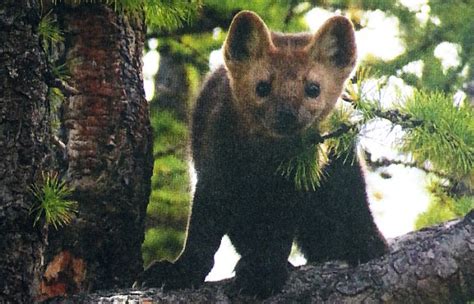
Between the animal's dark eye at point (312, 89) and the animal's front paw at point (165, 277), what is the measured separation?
96 centimetres

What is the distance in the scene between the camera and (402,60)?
4531mm

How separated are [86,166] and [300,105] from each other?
945 millimetres

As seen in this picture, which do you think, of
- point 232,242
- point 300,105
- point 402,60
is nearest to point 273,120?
point 300,105

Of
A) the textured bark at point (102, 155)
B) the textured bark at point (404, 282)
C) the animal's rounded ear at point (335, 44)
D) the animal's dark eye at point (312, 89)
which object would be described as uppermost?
the animal's rounded ear at point (335, 44)

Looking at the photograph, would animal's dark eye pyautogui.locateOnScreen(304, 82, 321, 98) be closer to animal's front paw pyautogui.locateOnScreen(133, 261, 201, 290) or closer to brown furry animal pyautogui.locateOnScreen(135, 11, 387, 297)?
brown furry animal pyautogui.locateOnScreen(135, 11, 387, 297)

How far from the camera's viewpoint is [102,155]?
3.42 metres

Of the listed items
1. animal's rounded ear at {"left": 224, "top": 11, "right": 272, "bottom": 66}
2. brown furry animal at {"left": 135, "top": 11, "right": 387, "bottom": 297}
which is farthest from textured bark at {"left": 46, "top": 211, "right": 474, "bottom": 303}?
animal's rounded ear at {"left": 224, "top": 11, "right": 272, "bottom": 66}

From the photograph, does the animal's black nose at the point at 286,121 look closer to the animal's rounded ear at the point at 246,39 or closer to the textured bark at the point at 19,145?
the animal's rounded ear at the point at 246,39

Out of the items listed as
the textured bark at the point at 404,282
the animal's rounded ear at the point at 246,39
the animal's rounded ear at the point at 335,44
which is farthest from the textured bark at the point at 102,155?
the animal's rounded ear at the point at 335,44

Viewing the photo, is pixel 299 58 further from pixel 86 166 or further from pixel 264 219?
pixel 86 166

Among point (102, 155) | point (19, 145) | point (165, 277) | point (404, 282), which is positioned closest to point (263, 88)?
point (102, 155)

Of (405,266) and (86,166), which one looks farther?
(86,166)

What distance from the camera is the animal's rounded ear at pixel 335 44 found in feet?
12.6

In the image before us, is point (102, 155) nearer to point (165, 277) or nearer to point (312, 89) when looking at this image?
point (165, 277)
